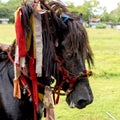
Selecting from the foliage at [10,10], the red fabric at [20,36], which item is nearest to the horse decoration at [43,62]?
the red fabric at [20,36]

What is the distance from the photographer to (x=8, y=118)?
10.5ft

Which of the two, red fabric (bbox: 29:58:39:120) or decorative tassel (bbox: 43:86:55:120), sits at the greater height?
red fabric (bbox: 29:58:39:120)

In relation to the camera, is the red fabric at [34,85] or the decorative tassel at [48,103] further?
the decorative tassel at [48,103]

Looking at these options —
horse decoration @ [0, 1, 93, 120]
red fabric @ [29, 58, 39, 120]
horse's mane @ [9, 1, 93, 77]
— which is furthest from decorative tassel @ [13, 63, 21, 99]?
horse's mane @ [9, 1, 93, 77]

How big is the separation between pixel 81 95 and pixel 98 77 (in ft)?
24.9

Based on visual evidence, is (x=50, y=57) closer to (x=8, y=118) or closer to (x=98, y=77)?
(x=8, y=118)

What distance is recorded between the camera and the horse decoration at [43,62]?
3137 mm

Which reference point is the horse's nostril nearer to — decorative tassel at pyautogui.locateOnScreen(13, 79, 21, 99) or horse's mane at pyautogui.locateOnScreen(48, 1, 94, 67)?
horse's mane at pyautogui.locateOnScreen(48, 1, 94, 67)

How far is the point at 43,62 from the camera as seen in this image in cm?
323

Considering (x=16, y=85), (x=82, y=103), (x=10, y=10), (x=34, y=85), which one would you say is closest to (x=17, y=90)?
(x=16, y=85)

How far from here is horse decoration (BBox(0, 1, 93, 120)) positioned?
10.3ft

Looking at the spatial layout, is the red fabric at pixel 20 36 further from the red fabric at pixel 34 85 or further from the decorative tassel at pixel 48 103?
the decorative tassel at pixel 48 103

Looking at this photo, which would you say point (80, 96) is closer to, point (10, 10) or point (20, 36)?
point (20, 36)

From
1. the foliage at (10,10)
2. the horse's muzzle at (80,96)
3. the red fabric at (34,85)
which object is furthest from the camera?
the foliage at (10,10)
